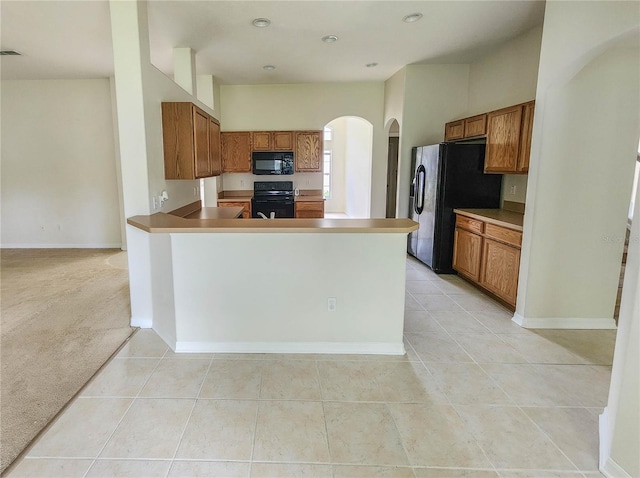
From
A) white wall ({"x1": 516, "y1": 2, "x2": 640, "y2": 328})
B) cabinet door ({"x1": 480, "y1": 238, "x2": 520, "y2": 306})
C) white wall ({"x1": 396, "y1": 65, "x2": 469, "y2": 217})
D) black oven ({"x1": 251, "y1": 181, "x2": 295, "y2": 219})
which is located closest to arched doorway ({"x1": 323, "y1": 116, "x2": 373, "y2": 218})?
black oven ({"x1": 251, "y1": 181, "x2": 295, "y2": 219})

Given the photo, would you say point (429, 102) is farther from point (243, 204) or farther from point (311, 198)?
point (243, 204)

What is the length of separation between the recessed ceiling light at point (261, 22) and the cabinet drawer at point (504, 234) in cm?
307

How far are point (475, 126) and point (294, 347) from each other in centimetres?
341

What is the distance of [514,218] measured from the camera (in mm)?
3795

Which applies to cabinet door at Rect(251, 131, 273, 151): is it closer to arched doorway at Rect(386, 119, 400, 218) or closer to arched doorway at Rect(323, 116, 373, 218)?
arched doorway at Rect(386, 119, 400, 218)

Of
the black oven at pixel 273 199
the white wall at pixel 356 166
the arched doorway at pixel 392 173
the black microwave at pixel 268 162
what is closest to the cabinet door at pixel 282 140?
the black microwave at pixel 268 162

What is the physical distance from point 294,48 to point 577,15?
9.51ft

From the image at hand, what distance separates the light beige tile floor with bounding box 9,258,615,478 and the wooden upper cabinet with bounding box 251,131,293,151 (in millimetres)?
4197

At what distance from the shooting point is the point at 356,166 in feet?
32.0

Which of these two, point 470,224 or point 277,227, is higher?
point 277,227

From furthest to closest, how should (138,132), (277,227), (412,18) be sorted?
(412,18), (138,132), (277,227)

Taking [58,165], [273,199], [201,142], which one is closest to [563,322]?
[201,142]

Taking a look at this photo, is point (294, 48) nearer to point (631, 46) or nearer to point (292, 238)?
point (292, 238)

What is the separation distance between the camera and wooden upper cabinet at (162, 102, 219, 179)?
339 centimetres
